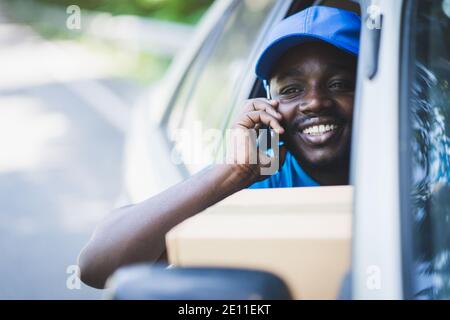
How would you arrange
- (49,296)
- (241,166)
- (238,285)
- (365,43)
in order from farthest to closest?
1. (49,296)
2. (241,166)
3. (365,43)
4. (238,285)

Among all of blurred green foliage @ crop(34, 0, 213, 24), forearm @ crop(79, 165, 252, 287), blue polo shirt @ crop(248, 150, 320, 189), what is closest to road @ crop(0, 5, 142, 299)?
forearm @ crop(79, 165, 252, 287)

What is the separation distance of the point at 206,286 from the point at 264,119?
2.00ft

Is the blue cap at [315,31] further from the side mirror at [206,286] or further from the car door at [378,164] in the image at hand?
the side mirror at [206,286]

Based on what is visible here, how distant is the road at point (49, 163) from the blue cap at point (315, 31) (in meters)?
0.78

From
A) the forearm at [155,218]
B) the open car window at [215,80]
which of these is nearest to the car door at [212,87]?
the open car window at [215,80]

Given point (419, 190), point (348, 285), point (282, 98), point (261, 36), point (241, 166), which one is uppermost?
point (261, 36)

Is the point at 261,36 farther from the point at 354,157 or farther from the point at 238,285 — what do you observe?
the point at 238,285

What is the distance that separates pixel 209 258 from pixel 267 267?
168 mm

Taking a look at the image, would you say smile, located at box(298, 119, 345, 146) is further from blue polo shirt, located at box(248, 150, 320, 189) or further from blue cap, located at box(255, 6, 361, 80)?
blue cap, located at box(255, 6, 361, 80)

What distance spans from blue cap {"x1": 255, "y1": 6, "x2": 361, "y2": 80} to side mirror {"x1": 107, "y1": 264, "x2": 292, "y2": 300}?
0.66 meters

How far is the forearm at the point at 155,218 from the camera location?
5.44ft

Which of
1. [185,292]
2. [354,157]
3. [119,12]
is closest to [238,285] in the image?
[185,292]

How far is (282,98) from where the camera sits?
1752 mm

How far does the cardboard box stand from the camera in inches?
56.8
